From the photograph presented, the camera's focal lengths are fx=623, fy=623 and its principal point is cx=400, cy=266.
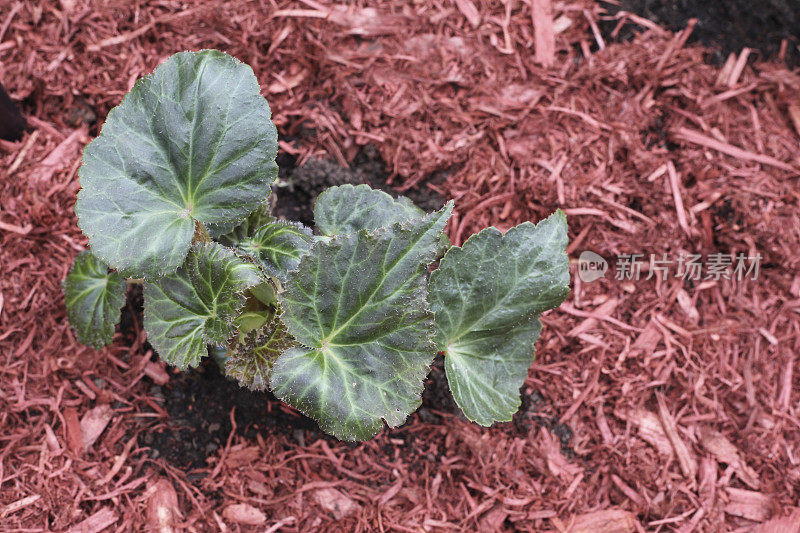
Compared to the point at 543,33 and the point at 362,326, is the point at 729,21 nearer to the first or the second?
the point at 543,33

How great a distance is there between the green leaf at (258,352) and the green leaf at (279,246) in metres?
0.14

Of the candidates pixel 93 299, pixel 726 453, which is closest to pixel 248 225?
pixel 93 299

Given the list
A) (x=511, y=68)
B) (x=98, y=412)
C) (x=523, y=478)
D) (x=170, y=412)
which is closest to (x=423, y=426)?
(x=523, y=478)

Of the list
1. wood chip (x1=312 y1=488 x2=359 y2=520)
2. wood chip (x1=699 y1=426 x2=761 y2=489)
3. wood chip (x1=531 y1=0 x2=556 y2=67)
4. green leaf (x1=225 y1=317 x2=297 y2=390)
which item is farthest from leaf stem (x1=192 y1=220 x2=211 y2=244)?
Answer: wood chip (x1=699 y1=426 x2=761 y2=489)

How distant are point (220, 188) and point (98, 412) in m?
0.82

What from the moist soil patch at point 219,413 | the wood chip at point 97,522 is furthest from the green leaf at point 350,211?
the wood chip at point 97,522

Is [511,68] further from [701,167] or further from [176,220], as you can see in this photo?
[176,220]

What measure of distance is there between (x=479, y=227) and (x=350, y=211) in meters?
0.60

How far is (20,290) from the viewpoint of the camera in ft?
5.61

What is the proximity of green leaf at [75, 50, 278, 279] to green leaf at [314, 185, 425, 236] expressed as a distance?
0.62 ft

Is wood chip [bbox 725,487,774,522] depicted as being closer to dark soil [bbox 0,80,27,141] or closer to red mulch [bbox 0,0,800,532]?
red mulch [bbox 0,0,800,532]

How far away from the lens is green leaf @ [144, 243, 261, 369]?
1187 millimetres

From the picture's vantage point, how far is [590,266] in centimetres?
191

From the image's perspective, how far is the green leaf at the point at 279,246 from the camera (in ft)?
4.25
